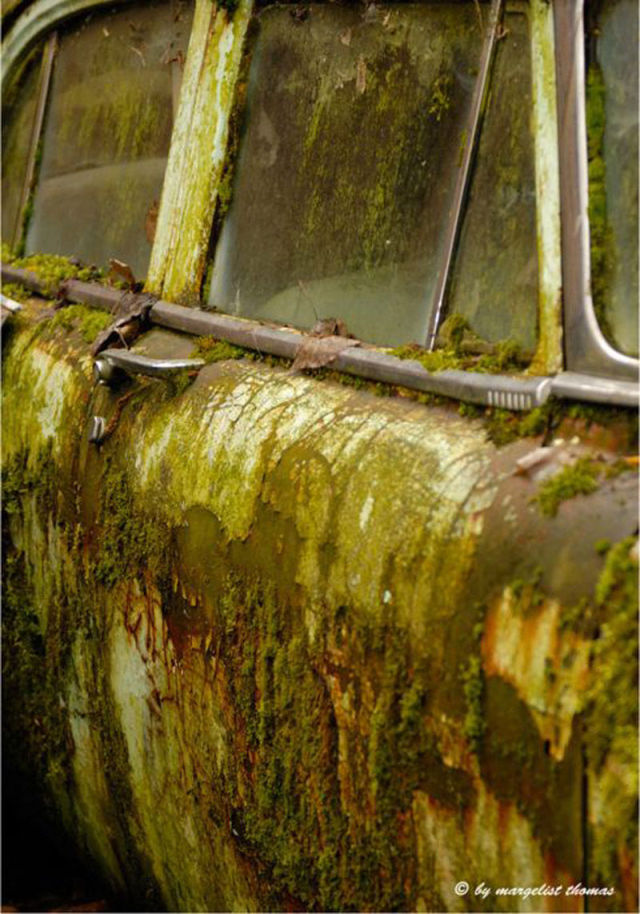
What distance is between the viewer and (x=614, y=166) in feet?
7.02

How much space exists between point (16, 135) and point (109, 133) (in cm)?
71

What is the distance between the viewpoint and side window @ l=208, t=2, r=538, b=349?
7.70 feet

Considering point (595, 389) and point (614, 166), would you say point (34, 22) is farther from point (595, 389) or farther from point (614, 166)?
point (595, 389)

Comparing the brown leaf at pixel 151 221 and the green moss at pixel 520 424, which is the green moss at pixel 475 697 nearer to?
the green moss at pixel 520 424

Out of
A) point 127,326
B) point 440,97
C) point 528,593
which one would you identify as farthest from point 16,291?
point 528,593

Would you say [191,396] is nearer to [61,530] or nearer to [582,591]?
[61,530]

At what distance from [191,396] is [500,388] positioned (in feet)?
2.87

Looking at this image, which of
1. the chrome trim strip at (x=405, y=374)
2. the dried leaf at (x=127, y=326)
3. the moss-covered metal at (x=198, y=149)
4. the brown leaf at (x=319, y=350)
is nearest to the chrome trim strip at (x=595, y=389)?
the chrome trim strip at (x=405, y=374)

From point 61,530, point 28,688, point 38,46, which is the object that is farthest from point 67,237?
point 28,688

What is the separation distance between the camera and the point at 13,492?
11.3ft

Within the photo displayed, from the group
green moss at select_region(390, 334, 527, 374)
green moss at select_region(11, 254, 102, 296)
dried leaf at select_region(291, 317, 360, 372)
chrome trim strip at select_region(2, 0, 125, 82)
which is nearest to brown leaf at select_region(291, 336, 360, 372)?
dried leaf at select_region(291, 317, 360, 372)

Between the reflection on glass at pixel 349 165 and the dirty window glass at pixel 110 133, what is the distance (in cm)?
48

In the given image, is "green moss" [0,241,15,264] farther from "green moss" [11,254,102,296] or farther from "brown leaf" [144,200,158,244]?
"brown leaf" [144,200,158,244]

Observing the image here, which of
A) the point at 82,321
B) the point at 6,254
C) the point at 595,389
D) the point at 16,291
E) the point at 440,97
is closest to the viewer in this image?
the point at 595,389
